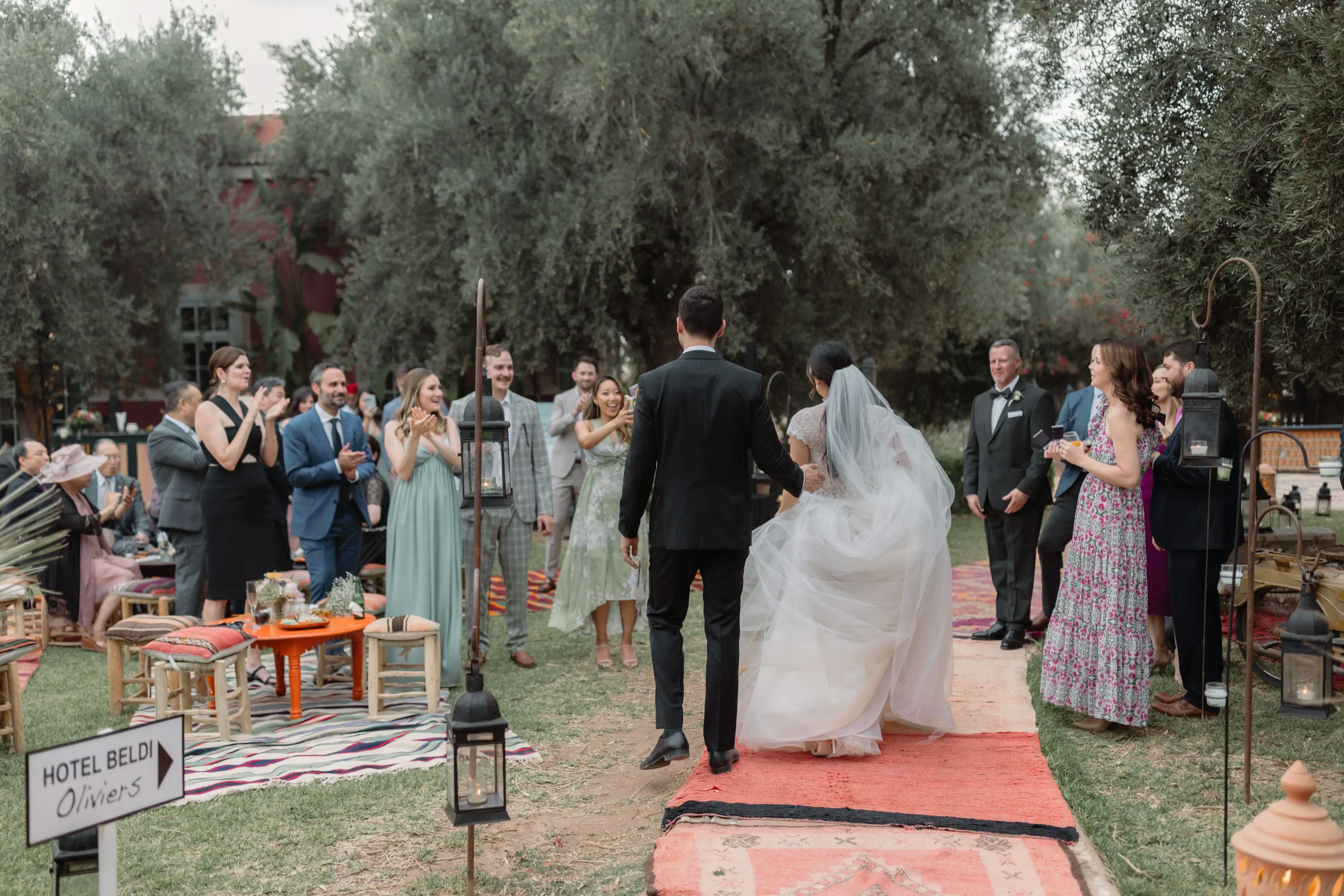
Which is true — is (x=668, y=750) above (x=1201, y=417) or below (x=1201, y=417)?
below

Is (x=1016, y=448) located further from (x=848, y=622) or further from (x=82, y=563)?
(x=82, y=563)

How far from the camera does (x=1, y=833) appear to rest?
4.46 meters

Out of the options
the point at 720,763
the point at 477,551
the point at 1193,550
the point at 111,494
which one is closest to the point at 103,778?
the point at 477,551

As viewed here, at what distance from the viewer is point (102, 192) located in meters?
16.9

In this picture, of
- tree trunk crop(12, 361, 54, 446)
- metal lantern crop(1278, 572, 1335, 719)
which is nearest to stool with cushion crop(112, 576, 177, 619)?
metal lantern crop(1278, 572, 1335, 719)

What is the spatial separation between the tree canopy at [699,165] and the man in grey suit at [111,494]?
4.75 m

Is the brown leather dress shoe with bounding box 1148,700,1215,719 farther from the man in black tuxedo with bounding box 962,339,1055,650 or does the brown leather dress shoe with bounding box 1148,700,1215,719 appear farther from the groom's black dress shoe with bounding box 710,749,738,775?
the groom's black dress shoe with bounding box 710,749,738,775

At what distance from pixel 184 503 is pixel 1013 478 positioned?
5.31 m

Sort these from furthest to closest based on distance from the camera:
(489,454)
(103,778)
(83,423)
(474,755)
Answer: (83,423), (489,454), (474,755), (103,778)

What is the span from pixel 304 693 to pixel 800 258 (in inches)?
350

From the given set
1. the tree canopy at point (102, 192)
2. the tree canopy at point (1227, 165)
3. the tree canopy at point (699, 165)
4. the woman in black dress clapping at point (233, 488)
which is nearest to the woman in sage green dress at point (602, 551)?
the woman in black dress clapping at point (233, 488)

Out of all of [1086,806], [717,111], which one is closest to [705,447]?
[1086,806]

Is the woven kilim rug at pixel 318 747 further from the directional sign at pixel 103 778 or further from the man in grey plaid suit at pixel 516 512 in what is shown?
the directional sign at pixel 103 778

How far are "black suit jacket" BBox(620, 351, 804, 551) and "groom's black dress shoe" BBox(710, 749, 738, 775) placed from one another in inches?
34.6
